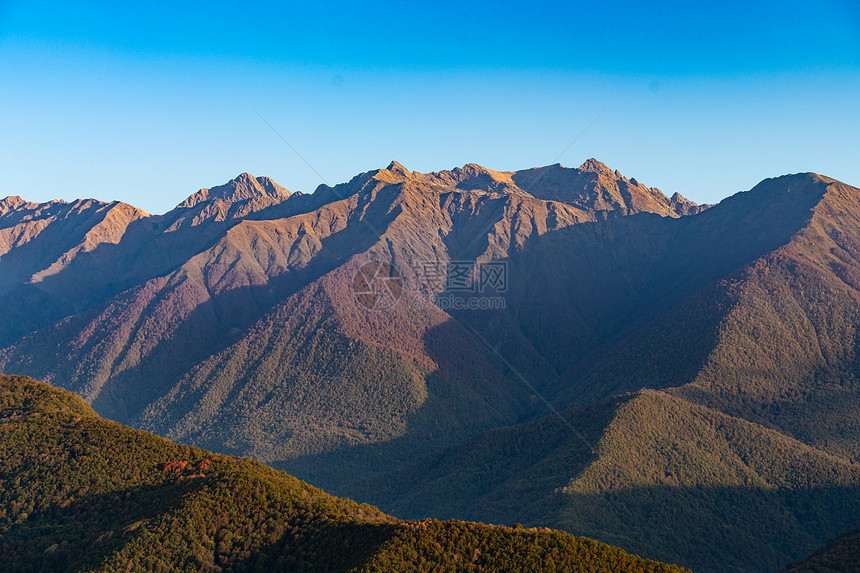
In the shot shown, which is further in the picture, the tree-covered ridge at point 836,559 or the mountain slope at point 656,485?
the mountain slope at point 656,485

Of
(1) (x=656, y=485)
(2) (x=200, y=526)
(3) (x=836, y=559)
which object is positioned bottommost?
(1) (x=656, y=485)

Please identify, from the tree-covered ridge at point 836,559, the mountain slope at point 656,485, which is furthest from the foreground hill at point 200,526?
the mountain slope at point 656,485

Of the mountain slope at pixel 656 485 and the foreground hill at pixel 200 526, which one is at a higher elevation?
the foreground hill at pixel 200 526

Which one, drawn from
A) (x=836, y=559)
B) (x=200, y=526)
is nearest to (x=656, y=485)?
(x=836, y=559)

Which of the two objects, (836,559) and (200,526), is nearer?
(200,526)

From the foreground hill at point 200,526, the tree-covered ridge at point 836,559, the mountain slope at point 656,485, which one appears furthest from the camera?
the mountain slope at point 656,485

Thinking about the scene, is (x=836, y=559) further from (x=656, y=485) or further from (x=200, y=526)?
(x=200, y=526)

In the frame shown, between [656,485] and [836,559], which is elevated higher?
[836,559]

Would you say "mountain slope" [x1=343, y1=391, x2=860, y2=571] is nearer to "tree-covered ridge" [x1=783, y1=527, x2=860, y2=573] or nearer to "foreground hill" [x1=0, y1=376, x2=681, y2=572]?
"tree-covered ridge" [x1=783, y1=527, x2=860, y2=573]

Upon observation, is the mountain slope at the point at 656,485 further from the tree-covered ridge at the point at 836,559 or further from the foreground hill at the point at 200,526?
the foreground hill at the point at 200,526

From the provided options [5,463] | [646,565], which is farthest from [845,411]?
[5,463]
